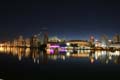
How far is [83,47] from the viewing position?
6334 inches

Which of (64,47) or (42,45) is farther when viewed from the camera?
(64,47)

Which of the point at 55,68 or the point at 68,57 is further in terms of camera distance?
the point at 68,57

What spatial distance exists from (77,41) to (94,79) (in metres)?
147

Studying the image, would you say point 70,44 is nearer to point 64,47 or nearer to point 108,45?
point 64,47

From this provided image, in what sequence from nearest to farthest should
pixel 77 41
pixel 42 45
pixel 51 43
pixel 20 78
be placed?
pixel 20 78
pixel 42 45
pixel 51 43
pixel 77 41

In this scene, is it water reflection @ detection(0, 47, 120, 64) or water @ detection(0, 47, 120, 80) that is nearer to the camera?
water @ detection(0, 47, 120, 80)

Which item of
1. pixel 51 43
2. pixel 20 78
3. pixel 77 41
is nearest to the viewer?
pixel 20 78

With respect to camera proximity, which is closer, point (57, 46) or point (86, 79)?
point (86, 79)

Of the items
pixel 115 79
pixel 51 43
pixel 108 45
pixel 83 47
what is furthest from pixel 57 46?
pixel 115 79

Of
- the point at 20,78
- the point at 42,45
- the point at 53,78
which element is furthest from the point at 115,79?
the point at 42,45

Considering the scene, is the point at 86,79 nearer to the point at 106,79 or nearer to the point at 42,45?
the point at 106,79

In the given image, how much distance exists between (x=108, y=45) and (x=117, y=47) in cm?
553

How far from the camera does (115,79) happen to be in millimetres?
25266

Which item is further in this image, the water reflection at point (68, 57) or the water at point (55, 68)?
the water reflection at point (68, 57)
